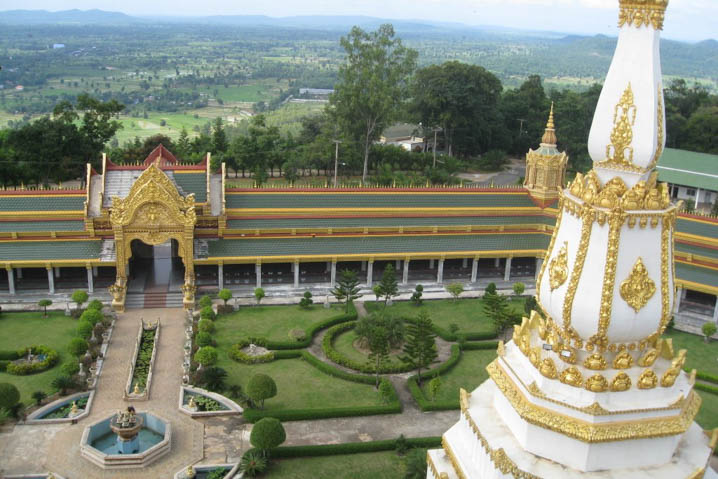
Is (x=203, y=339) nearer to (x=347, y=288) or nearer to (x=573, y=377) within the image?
(x=347, y=288)

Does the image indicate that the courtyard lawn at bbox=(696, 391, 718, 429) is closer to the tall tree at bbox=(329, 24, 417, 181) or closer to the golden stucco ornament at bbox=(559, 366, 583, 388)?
the golden stucco ornament at bbox=(559, 366, 583, 388)

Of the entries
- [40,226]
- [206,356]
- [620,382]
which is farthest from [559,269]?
[40,226]

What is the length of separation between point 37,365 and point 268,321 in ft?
30.8

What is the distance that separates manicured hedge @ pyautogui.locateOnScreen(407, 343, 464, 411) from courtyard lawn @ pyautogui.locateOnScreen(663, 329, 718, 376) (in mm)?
8679

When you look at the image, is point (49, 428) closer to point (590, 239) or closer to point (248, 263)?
point (248, 263)

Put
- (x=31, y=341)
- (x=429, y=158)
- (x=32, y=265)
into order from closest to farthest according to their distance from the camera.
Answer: (x=31, y=341)
(x=32, y=265)
(x=429, y=158)

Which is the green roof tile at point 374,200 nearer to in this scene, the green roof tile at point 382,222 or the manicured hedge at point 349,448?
the green roof tile at point 382,222

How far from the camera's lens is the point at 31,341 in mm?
28500

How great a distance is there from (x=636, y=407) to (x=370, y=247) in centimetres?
2215

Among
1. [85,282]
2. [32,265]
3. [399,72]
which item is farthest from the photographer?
[399,72]

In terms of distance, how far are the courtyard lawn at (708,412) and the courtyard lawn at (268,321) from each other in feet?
49.3

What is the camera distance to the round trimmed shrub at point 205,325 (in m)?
29.1

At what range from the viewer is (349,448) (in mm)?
22062

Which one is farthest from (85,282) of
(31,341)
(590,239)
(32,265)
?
(590,239)
